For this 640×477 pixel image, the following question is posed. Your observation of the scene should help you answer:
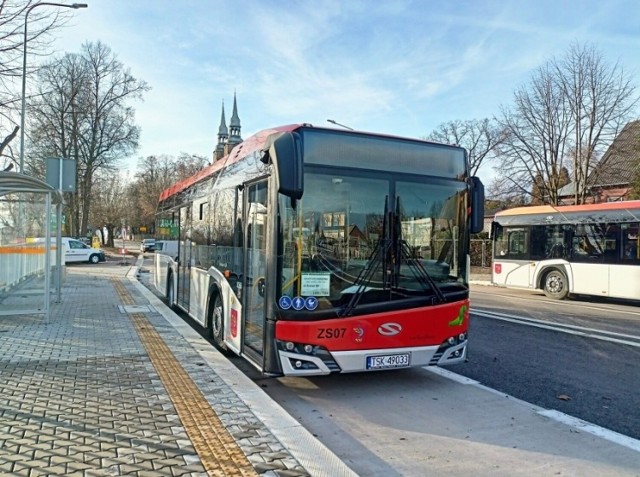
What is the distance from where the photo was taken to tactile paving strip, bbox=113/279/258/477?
12.2ft

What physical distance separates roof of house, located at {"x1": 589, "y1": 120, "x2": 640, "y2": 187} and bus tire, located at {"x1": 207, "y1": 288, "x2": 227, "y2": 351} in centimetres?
2689

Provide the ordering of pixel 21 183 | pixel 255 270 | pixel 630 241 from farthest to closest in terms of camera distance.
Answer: pixel 630 241
pixel 21 183
pixel 255 270

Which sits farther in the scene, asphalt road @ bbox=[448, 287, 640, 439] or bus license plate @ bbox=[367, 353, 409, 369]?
asphalt road @ bbox=[448, 287, 640, 439]

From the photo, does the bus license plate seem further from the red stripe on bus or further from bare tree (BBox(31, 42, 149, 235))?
bare tree (BBox(31, 42, 149, 235))

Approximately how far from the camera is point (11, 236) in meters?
12.4

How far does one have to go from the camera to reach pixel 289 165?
16.8 ft

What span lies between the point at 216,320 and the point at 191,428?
3802 mm

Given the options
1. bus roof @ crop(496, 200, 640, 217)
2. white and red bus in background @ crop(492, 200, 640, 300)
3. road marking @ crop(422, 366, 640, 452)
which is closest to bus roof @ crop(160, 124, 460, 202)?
road marking @ crop(422, 366, 640, 452)

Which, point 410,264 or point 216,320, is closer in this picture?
point 410,264

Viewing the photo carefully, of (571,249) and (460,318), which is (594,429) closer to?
(460,318)

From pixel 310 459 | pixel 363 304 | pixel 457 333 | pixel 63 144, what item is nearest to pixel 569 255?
pixel 457 333

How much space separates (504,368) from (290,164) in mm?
4561

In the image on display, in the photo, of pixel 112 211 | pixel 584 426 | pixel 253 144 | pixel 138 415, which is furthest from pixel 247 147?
pixel 112 211

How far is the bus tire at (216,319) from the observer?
7.86 m
